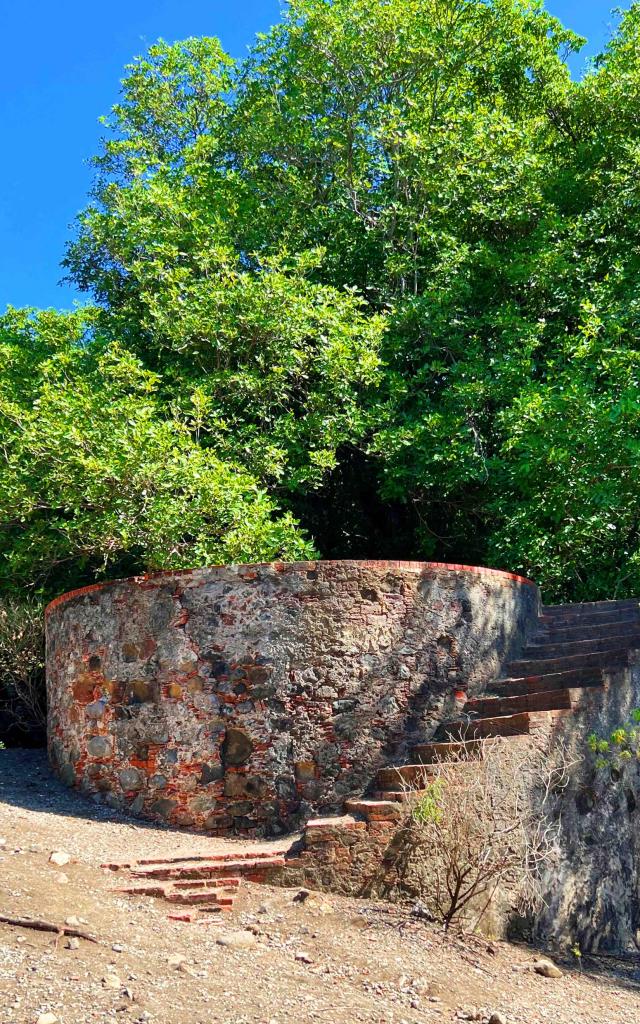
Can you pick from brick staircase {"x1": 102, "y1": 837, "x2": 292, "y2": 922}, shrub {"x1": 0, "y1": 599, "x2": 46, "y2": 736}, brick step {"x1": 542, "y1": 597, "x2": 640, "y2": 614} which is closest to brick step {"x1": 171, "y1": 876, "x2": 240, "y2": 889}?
brick staircase {"x1": 102, "y1": 837, "x2": 292, "y2": 922}

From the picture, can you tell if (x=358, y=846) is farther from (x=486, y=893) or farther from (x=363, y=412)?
(x=363, y=412)

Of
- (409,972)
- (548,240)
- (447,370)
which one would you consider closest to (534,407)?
(447,370)

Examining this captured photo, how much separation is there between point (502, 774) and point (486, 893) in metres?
0.73

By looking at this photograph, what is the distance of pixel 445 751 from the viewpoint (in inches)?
265

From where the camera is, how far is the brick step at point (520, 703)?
268 inches

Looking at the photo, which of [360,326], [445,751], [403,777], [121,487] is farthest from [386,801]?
[360,326]

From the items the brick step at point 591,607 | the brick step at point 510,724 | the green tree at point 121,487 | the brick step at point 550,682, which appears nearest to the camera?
the brick step at point 510,724

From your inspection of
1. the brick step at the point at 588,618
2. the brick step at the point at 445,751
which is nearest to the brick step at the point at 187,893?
the brick step at the point at 445,751

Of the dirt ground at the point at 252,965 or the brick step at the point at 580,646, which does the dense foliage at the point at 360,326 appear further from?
the dirt ground at the point at 252,965

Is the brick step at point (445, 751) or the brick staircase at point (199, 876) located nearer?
the brick staircase at point (199, 876)

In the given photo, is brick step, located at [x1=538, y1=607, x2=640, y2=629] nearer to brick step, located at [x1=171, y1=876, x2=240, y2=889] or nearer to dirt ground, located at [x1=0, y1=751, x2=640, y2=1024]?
dirt ground, located at [x1=0, y1=751, x2=640, y2=1024]

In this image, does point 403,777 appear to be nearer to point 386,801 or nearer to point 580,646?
point 386,801

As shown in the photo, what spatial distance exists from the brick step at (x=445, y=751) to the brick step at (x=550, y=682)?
81 centimetres

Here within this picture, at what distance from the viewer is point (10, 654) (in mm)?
10578
